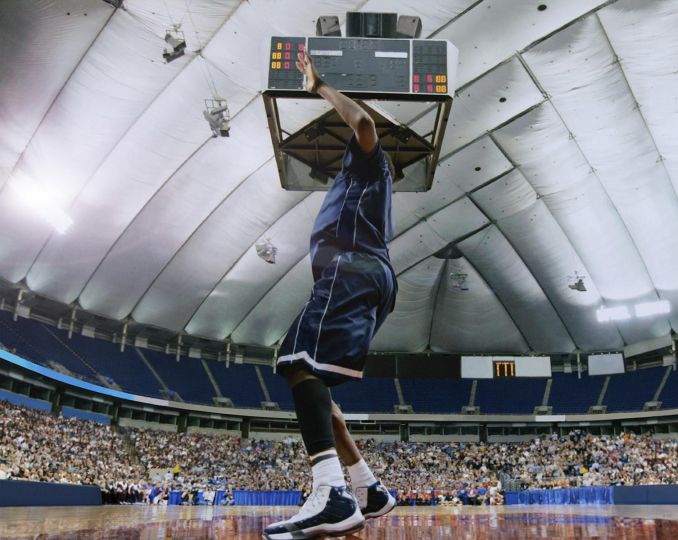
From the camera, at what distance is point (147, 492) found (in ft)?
78.5

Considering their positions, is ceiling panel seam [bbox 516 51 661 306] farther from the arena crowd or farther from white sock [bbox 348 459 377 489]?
white sock [bbox 348 459 377 489]

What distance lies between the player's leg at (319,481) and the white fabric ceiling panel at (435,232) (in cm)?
2373

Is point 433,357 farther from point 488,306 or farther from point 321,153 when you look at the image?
point 321,153

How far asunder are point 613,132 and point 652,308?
1283 centimetres

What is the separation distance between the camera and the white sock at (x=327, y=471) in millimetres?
2568

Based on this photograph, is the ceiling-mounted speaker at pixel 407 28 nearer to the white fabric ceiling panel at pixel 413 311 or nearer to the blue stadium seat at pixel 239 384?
the white fabric ceiling panel at pixel 413 311

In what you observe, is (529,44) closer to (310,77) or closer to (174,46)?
(174,46)

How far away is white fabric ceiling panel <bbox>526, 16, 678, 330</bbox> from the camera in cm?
1788

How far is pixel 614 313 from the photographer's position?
3012 centimetres

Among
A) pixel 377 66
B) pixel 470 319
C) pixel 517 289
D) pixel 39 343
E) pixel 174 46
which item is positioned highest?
pixel 174 46

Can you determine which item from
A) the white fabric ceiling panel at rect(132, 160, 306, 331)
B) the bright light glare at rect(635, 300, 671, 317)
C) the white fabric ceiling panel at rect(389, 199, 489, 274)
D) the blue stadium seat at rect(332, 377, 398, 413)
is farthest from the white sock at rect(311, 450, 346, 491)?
the blue stadium seat at rect(332, 377, 398, 413)

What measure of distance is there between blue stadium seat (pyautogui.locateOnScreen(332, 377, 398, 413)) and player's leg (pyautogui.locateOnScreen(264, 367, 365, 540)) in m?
34.1

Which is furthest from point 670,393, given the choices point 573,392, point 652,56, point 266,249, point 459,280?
point 266,249

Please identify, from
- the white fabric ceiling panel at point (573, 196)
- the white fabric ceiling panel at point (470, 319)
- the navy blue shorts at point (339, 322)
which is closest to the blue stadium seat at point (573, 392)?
the white fabric ceiling panel at point (470, 319)
